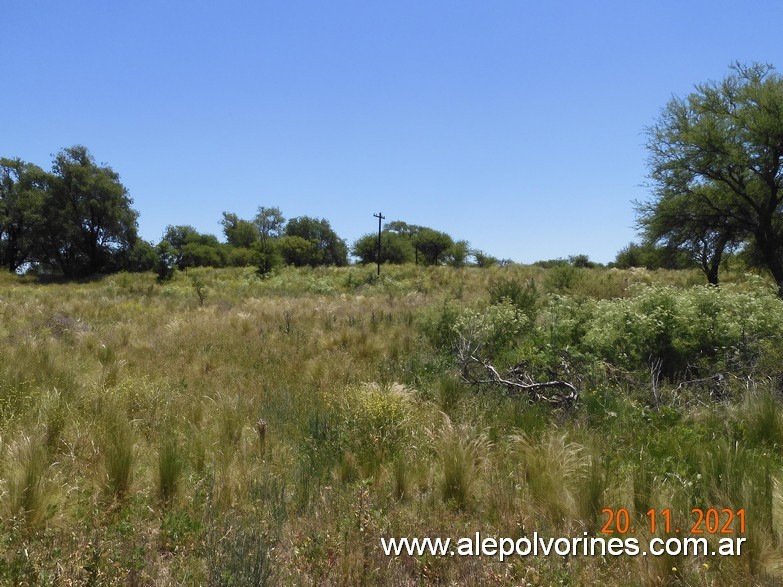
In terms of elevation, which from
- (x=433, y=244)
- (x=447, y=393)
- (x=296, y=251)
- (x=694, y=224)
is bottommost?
(x=447, y=393)

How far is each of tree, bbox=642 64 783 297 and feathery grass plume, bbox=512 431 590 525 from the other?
18.6 metres

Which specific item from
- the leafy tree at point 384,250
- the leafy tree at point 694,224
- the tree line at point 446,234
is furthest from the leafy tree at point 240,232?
the leafy tree at point 694,224

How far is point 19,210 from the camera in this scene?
43969 millimetres

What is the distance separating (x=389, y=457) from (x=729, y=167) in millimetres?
20363

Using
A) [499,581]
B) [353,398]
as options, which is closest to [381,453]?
[353,398]

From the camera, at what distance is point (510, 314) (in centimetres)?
908

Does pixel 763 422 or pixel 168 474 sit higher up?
pixel 763 422

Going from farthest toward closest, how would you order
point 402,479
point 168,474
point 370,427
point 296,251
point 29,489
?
point 296,251, point 370,427, point 402,479, point 168,474, point 29,489

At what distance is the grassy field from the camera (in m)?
2.60

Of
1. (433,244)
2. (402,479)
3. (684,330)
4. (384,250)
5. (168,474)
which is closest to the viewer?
(168,474)

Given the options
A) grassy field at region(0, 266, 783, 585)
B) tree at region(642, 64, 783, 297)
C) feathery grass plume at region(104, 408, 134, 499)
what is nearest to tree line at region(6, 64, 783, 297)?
tree at region(642, 64, 783, 297)

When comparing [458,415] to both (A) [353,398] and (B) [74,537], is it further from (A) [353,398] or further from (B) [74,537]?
(B) [74,537]

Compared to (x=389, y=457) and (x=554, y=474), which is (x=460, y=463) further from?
(x=389, y=457)

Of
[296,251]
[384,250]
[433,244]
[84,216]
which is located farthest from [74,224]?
[433,244]
